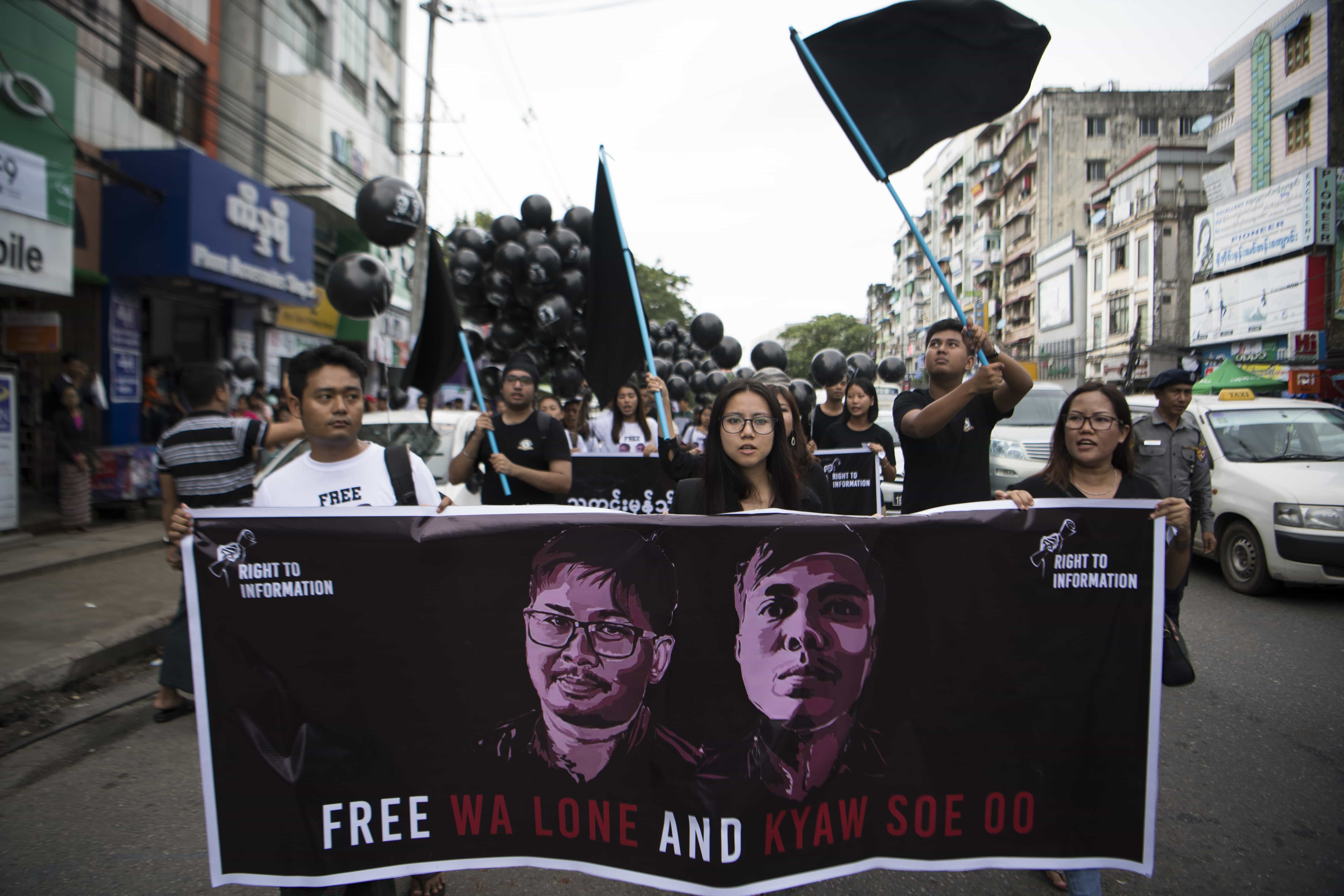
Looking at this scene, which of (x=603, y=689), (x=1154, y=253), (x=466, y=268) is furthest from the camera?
(x=1154, y=253)

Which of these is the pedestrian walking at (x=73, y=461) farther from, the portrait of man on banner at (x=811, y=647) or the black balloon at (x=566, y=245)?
the portrait of man on banner at (x=811, y=647)

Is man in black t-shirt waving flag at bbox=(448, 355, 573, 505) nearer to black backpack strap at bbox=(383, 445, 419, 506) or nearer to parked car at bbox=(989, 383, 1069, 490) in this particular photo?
black backpack strap at bbox=(383, 445, 419, 506)

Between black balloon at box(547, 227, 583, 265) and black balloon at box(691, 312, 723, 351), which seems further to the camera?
black balloon at box(691, 312, 723, 351)

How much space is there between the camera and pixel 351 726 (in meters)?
2.21

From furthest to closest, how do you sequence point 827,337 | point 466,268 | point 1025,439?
1. point 827,337
2. point 1025,439
3. point 466,268

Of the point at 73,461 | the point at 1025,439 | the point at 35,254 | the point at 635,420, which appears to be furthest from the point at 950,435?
the point at 35,254

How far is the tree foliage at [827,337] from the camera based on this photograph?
76.4m

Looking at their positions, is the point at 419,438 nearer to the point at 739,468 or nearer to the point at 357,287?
the point at 357,287

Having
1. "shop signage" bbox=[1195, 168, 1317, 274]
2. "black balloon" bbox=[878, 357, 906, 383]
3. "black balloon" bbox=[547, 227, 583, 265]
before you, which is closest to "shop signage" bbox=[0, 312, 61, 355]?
"black balloon" bbox=[547, 227, 583, 265]

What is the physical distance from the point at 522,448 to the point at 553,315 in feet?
16.2

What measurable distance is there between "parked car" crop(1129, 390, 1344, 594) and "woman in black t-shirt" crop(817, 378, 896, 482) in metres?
2.28

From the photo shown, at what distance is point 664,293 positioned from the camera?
130 feet

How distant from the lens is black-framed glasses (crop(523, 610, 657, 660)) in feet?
7.27

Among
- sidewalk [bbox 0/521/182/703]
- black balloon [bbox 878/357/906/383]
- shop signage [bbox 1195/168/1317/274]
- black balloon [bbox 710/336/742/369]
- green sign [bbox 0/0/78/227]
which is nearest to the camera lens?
sidewalk [bbox 0/521/182/703]
